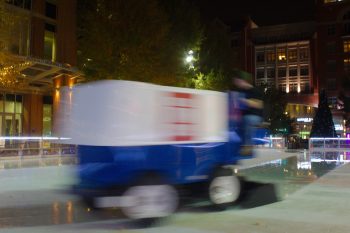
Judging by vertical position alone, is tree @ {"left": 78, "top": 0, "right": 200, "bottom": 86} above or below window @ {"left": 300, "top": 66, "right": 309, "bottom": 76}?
below

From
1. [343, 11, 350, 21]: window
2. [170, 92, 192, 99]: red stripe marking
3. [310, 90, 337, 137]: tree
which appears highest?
[343, 11, 350, 21]: window

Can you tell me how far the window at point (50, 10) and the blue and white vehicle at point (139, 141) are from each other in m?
28.1

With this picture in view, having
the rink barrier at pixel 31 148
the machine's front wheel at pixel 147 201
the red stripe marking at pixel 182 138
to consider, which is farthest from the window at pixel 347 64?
the machine's front wheel at pixel 147 201

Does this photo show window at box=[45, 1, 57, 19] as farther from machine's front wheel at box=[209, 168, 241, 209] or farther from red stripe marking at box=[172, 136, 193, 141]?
red stripe marking at box=[172, 136, 193, 141]

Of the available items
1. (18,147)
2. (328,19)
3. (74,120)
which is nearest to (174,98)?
(74,120)

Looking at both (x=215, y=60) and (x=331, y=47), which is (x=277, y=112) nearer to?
(x=215, y=60)

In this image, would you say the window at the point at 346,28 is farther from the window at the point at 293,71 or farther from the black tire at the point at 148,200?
the black tire at the point at 148,200

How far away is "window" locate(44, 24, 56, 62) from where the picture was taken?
3459 cm

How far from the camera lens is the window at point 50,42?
34.6 metres

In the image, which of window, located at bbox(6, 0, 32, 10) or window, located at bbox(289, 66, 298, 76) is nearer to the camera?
window, located at bbox(6, 0, 32, 10)

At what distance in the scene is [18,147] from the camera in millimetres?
22531

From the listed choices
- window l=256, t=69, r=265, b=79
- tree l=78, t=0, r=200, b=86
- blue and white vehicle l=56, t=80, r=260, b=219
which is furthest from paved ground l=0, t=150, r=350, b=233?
window l=256, t=69, r=265, b=79

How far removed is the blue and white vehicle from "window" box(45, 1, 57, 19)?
28094mm

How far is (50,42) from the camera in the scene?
3512cm
